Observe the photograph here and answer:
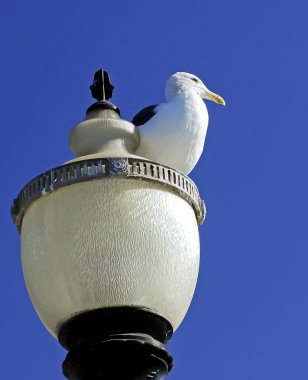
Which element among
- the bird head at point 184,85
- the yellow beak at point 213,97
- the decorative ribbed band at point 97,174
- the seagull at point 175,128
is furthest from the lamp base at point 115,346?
the yellow beak at point 213,97

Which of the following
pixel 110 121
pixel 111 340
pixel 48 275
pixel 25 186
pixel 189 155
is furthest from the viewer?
pixel 189 155

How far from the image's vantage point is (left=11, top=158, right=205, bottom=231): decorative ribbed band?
9.86ft

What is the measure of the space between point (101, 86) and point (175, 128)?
344mm

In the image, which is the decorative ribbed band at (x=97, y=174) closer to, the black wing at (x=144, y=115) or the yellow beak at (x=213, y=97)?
the black wing at (x=144, y=115)

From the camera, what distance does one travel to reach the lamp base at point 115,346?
2.74 metres

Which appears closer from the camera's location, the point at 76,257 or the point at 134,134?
the point at 76,257

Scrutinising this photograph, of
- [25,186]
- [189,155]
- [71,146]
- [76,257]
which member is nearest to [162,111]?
[189,155]

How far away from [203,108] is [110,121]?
0.73m

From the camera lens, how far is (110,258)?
9.32 feet

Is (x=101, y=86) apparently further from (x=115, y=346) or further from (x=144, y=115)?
(x=115, y=346)

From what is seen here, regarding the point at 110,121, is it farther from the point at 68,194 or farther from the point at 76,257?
the point at 76,257

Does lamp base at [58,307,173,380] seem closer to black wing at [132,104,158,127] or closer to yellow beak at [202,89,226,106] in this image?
black wing at [132,104,158,127]

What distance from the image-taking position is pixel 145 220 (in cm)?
295

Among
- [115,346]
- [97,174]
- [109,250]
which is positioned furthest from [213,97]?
[115,346]
